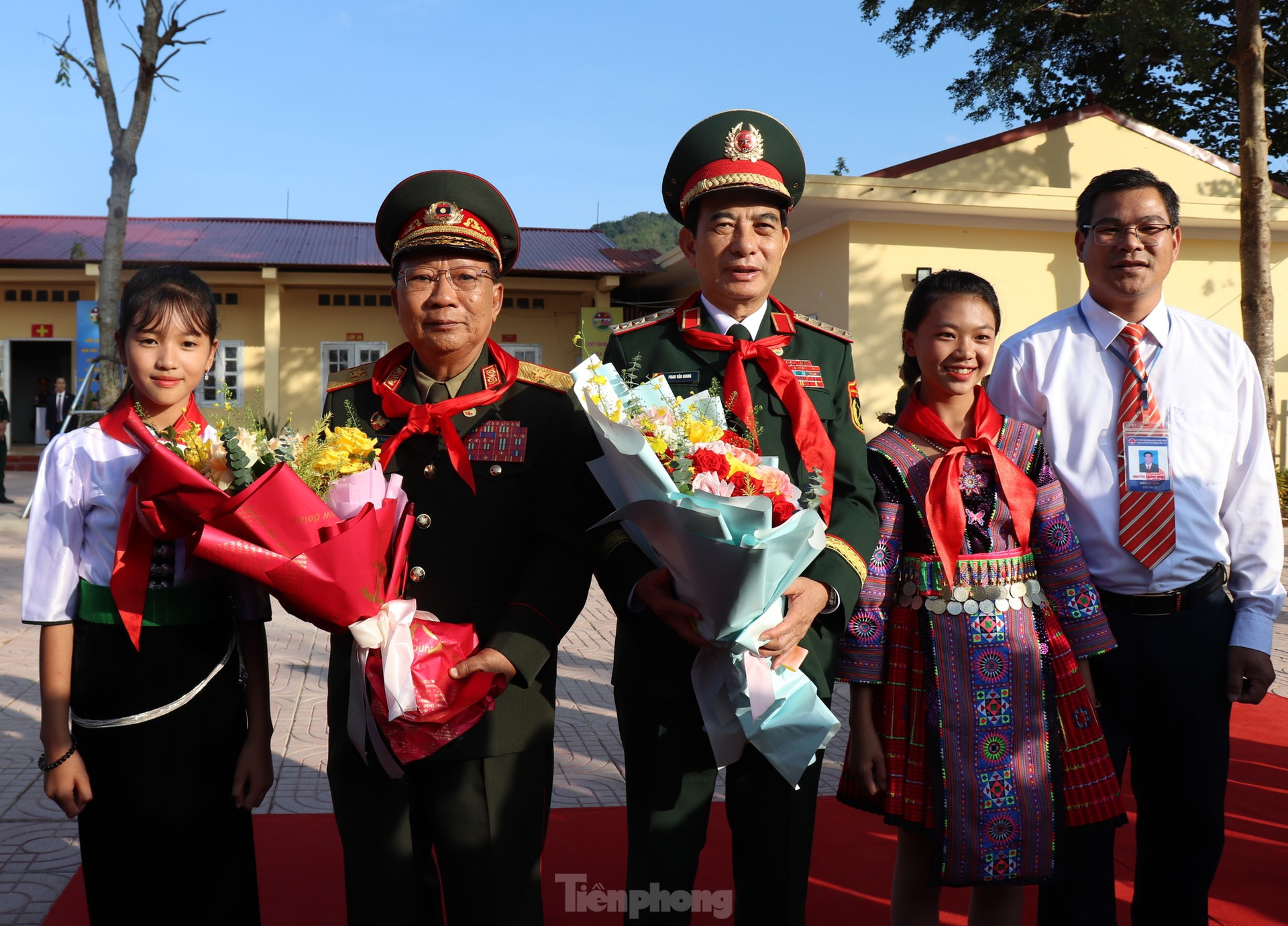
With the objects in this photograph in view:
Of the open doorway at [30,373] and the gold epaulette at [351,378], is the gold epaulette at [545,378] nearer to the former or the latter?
the gold epaulette at [351,378]

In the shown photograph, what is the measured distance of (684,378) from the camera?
7.37 feet

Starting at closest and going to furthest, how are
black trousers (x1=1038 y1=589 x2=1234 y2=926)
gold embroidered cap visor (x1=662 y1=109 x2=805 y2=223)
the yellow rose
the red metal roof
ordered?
the yellow rose, gold embroidered cap visor (x1=662 y1=109 x2=805 y2=223), black trousers (x1=1038 y1=589 x2=1234 y2=926), the red metal roof

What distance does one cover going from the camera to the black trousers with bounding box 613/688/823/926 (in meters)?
2.06

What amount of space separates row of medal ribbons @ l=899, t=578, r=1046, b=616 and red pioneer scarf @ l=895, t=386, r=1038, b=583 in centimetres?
4

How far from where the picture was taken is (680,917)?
2051 millimetres

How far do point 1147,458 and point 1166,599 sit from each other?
34 centimetres

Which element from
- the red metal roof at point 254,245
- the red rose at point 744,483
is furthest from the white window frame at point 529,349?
the red rose at point 744,483

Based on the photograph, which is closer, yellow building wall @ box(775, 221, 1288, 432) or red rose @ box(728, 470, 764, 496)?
red rose @ box(728, 470, 764, 496)

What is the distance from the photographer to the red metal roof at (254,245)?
17.1 metres

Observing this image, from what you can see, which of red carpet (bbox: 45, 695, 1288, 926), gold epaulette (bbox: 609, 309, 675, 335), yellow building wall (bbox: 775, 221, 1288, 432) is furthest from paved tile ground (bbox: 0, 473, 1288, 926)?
yellow building wall (bbox: 775, 221, 1288, 432)

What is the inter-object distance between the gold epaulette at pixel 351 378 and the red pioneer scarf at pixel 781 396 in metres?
0.75

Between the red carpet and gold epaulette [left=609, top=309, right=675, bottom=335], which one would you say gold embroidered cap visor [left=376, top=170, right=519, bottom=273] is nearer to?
gold epaulette [left=609, top=309, right=675, bottom=335]

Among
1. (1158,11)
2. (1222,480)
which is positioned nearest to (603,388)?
(1222,480)

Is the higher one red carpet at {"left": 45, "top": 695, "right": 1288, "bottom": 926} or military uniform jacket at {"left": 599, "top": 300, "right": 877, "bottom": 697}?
military uniform jacket at {"left": 599, "top": 300, "right": 877, "bottom": 697}
